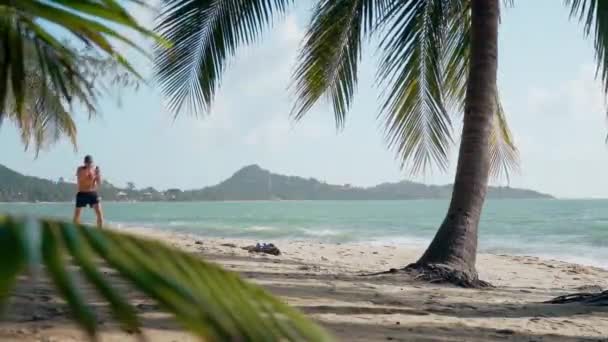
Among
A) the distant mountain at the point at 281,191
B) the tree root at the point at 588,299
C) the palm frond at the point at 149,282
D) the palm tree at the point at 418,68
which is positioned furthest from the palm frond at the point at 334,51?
the distant mountain at the point at 281,191

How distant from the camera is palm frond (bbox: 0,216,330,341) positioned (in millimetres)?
519

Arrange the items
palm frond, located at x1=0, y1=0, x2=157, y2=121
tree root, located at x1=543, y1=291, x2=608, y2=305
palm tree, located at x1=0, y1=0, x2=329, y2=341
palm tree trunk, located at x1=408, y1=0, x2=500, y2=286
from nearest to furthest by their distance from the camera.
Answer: palm tree, located at x1=0, y1=0, x2=329, y2=341 → palm frond, located at x1=0, y1=0, x2=157, y2=121 → tree root, located at x1=543, y1=291, x2=608, y2=305 → palm tree trunk, located at x1=408, y1=0, x2=500, y2=286

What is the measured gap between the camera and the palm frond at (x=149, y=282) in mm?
519

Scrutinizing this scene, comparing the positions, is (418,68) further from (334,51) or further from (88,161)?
(88,161)

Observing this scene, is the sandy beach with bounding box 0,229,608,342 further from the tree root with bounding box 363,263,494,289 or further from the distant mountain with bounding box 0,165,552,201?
the distant mountain with bounding box 0,165,552,201

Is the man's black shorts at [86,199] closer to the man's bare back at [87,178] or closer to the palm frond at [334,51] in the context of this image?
the man's bare back at [87,178]

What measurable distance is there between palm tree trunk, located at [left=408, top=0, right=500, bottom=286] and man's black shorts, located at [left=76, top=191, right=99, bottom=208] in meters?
4.93

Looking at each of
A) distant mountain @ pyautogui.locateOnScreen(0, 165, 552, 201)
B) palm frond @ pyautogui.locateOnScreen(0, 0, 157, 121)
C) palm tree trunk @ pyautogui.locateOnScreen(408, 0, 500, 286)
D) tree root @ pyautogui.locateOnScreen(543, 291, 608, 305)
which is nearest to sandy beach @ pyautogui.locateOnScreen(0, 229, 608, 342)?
tree root @ pyautogui.locateOnScreen(543, 291, 608, 305)

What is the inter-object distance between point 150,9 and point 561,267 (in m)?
11.6

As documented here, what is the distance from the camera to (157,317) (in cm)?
352

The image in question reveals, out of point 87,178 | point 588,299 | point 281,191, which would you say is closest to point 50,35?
point 588,299

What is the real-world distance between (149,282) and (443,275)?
642cm

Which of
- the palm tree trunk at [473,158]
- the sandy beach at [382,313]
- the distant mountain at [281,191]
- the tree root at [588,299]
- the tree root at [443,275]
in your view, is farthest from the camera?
the distant mountain at [281,191]

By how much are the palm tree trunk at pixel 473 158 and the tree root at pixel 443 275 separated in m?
0.01
